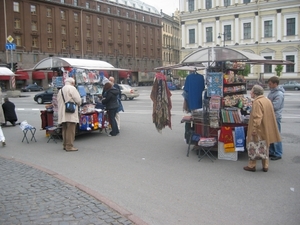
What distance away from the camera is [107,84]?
11.5 metres

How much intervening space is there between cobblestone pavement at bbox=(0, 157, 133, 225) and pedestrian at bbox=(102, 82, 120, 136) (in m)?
4.90

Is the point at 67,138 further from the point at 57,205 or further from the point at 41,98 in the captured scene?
the point at 41,98

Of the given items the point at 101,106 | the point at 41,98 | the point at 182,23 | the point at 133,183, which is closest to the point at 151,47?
the point at 182,23

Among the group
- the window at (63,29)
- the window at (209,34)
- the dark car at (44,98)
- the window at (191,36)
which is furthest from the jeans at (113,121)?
the window at (63,29)

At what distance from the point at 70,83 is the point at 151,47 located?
283 ft

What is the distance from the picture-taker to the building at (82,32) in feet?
203

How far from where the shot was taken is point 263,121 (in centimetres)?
688

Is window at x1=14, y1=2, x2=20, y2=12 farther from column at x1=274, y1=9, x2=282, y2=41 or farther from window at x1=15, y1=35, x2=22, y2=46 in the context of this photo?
column at x1=274, y1=9, x2=282, y2=41

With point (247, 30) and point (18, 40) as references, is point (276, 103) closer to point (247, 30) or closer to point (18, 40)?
point (247, 30)

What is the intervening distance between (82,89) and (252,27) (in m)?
55.6

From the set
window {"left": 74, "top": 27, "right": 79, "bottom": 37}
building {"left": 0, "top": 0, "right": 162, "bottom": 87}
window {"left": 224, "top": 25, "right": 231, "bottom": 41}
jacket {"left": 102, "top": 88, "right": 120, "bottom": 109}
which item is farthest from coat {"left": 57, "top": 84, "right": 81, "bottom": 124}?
window {"left": 74, "top": 27, "right": 79, "bottom": 37}

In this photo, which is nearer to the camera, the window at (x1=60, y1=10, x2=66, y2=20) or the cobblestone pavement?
the cobblestone pavement

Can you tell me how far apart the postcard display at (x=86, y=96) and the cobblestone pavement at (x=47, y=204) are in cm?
431

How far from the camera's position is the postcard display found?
438 inches
